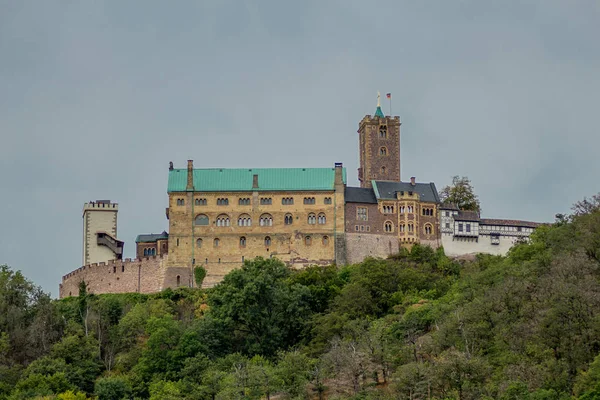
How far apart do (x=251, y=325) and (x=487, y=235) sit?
104 feet

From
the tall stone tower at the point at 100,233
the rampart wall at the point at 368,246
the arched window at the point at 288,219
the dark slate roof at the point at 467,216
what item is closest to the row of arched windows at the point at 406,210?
the rampart wall at the point at 368,246

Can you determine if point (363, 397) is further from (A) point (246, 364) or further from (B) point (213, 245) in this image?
(B) point (213, 245)

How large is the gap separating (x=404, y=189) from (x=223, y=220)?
16258 mm

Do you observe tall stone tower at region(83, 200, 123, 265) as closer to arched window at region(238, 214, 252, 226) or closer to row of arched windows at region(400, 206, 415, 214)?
arched window at region(238, 214, 252, 226)

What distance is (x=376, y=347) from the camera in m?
77.5

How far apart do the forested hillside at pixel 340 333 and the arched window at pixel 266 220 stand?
9150 millimetres

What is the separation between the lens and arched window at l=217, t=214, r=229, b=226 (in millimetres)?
111312

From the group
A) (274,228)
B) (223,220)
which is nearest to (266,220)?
(274,228)

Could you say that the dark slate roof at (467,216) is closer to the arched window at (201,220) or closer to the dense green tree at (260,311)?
the arched window at (201,220)

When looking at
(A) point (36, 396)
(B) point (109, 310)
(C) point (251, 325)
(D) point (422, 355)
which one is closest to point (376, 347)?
(D) point (422, 355)

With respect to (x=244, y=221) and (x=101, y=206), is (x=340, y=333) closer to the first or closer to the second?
(x=244, y=221)

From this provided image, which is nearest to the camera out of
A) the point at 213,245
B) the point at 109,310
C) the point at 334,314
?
the point at 334,314

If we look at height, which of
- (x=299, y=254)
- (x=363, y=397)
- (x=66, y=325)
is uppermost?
(x=299, y=254)

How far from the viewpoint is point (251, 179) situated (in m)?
113
